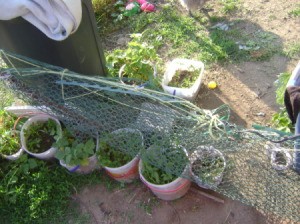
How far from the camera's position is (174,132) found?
221cm

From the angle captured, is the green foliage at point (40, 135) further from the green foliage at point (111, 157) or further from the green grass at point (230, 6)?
the green grass at point (230, 6)

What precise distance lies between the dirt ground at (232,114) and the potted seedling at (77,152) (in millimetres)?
235

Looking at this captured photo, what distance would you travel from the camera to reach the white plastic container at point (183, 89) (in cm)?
307

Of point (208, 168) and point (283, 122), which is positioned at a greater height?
point (283, 122)

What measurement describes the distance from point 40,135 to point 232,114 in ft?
5.73

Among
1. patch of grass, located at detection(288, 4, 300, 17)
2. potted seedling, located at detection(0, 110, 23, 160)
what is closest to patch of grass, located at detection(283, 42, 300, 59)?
patch of grass, located at detection(288, 4, 300, 17)

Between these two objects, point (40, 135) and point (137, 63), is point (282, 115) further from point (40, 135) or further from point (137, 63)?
point (40, 135)

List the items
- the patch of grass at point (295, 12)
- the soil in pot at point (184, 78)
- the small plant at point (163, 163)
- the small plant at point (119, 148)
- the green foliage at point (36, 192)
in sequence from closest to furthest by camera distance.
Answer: the small plant at point (163, 163) < the small plant at point (119, 148) < the green foliage at point (36, 192) < the soil in pot at point (184, 78) < the patch of grass at point (295, 12)

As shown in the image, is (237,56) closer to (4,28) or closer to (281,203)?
(281,203)

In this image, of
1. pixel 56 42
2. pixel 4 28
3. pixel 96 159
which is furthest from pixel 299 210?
pixel 4 28

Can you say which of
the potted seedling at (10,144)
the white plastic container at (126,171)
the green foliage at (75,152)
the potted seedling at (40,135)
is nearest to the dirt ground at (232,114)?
the white plastic container at (126,171)

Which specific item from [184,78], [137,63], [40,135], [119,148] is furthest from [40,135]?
[184,78]

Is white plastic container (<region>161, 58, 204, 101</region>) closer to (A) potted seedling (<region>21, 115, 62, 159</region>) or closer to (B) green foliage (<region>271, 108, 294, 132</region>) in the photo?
(B) green foliage (<region>271, 108, 294, 132</region>)

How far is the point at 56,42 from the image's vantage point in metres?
2.57
